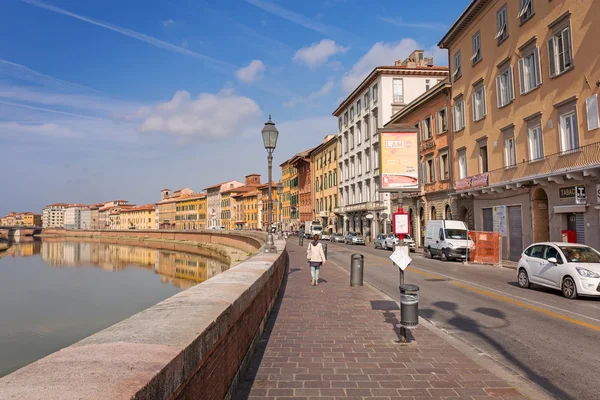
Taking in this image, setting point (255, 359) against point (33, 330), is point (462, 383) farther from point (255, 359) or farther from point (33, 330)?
point (33, 330)

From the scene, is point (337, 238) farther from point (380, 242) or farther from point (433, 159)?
point (433, 159)

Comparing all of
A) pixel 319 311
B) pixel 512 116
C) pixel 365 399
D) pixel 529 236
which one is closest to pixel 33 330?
pixel 319 311

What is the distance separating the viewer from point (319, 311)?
9430 mm

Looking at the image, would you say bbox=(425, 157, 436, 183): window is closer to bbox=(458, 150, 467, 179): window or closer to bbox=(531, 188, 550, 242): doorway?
bbox=(458, 150, 467, 179): window

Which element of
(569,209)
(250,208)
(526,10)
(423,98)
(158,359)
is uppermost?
(526,10)

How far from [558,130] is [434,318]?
15.5 metres

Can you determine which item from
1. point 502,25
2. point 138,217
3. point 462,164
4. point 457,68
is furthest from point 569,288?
point 138,217

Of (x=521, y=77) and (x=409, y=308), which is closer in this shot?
(x=409, y=308)

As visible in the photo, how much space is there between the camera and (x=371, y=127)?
163 feet

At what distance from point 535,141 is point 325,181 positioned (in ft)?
157

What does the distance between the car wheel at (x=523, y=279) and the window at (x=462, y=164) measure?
1746 centimetres

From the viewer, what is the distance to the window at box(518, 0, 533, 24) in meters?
21.8

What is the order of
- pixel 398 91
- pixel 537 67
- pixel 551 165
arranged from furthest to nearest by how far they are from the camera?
pixel 398 91
pixel 537 67
pixel 551 165

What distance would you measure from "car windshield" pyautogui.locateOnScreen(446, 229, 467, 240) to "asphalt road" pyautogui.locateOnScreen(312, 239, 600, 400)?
31.5 feet
